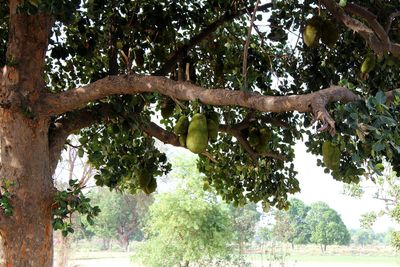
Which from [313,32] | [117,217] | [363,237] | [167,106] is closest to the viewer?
[313,32]

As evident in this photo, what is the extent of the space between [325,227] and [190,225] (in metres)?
19.6

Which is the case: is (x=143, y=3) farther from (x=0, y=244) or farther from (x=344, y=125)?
(x=344, y=125)

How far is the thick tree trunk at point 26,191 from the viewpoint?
251cm

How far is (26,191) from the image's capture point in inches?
102

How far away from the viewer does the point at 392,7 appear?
340cm

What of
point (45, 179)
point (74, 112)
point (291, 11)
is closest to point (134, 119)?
point (74, 112)

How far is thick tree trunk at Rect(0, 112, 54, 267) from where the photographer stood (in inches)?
99.0

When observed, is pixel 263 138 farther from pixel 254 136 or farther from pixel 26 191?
pixel 26 191

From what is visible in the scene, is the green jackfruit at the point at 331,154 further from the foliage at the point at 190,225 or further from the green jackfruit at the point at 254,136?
the foliage at the point at 190,225

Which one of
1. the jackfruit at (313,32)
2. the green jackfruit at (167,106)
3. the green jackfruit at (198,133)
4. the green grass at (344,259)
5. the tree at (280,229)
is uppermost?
the jackfruit at (313,32)

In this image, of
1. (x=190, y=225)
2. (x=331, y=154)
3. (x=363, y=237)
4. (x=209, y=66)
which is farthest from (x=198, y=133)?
(x=363, y=237)

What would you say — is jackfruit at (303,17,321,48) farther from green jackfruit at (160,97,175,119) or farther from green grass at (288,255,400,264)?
green grass at (288,255,400,264)

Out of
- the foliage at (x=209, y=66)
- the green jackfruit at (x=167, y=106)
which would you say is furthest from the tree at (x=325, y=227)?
the green jackfruit at (x=167, y=106)

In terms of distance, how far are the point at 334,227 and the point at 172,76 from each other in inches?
1051
